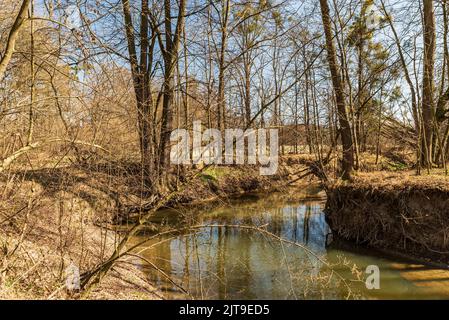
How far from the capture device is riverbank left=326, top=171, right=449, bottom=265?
6.98m

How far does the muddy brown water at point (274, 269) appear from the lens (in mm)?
5664

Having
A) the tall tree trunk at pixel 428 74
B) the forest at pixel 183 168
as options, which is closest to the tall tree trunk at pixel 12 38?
the forest at pixel 183 168

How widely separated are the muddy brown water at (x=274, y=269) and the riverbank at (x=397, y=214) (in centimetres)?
43

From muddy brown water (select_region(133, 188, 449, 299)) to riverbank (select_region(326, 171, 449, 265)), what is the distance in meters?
0.43

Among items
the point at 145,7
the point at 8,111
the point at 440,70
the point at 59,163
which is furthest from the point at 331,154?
the point at 8,111

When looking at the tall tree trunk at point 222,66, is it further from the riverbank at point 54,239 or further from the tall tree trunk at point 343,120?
the tall tree trunk at point 343,120

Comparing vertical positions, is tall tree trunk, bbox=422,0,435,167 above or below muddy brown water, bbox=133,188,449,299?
above

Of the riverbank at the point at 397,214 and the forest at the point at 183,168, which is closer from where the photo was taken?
the forest at the point at 183,168

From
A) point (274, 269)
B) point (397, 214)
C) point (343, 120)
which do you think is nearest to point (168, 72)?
point (274, 269)

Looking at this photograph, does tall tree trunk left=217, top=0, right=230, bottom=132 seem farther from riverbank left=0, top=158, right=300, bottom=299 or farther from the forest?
riverbank left=0, top=158, right=300, bottom=299

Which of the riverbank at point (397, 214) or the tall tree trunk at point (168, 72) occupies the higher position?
the tall tree trunk at point (168, 72)

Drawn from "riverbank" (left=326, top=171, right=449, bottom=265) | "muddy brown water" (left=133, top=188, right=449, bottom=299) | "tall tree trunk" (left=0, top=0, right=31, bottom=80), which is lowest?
"muddy brown water" (left=133, top=188, right=449, bottom=299)

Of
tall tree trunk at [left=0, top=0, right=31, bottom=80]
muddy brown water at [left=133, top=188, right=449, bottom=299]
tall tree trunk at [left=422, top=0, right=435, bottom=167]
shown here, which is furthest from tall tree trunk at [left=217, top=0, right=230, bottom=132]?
tall tree trunk at [left=422, top=0, right=435, bottom=167]
